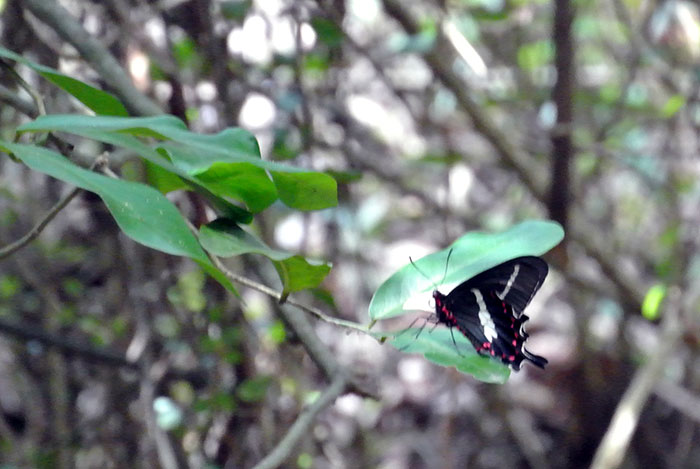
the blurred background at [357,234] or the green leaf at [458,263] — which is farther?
the blurred background at [357,234]

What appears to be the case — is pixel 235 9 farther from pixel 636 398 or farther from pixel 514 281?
pixel 636 398

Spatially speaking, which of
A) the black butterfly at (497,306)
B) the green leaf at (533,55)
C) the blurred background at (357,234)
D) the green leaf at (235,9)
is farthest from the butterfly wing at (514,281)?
the green leaf at (533,55)

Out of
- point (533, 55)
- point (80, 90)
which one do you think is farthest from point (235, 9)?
point (533, 55)

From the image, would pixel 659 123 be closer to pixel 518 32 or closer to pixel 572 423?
pixel 518 32

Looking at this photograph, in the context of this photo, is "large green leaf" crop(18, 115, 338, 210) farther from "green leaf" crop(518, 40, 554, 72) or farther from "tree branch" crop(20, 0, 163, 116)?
"green leaf" crop(518, 40, 554, 72)

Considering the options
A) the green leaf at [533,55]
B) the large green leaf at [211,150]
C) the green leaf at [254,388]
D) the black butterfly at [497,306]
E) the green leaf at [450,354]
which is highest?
the large green leaf at [211,150]

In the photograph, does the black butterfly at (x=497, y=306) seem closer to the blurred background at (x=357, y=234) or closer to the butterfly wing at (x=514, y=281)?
the butterfly wing at (x=514, y=281)

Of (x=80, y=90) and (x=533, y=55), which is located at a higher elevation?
(x=80, y=90)

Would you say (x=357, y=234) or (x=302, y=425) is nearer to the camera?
(x=302, y=425)
